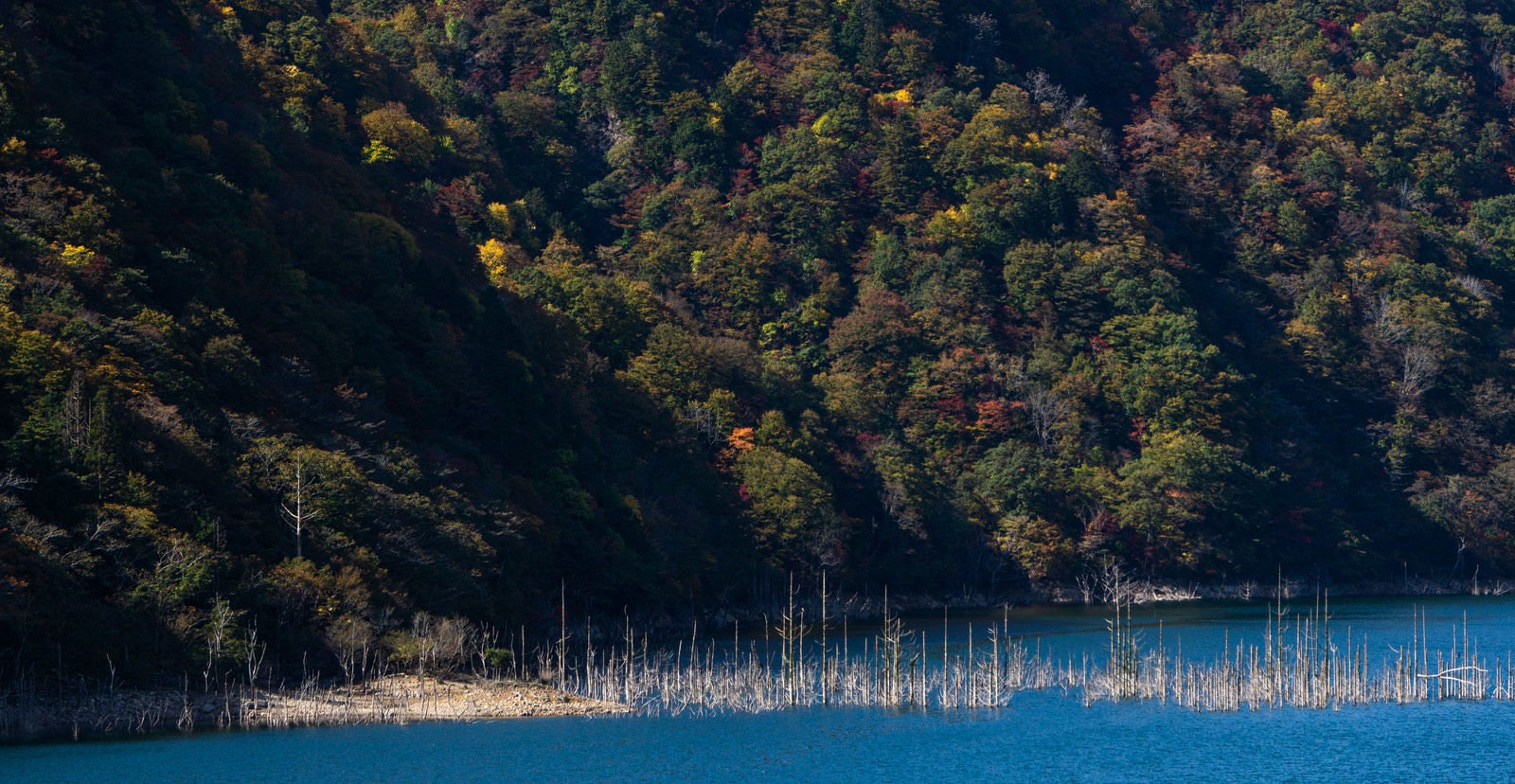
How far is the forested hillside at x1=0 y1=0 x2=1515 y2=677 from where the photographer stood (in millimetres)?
56000

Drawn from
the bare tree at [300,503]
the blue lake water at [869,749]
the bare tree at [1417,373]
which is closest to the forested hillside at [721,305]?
the bare tree at [300,503]

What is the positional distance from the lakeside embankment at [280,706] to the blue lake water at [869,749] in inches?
46.0

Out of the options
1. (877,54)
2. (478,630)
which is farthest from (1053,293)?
(478,630)

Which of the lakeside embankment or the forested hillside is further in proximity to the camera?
the forested hillside

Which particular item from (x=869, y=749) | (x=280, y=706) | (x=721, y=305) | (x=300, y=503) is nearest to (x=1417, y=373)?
(x=721, y=305)

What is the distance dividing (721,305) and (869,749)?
71.0 metres

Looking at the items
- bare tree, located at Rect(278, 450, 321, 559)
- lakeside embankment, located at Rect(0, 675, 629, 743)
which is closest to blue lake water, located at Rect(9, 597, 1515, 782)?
lakeside embankment, located at Rect(0, 675, 629, 743)

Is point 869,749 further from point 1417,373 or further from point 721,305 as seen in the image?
point 1417,373

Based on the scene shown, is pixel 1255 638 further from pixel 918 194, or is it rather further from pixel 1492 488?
pixel 918 194

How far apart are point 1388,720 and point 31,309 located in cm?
4590

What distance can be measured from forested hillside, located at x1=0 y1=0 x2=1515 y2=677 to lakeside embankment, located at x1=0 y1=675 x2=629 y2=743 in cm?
134

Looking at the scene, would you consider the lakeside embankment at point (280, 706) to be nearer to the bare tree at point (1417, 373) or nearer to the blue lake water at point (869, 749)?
the blue lake water at point (869, 749)

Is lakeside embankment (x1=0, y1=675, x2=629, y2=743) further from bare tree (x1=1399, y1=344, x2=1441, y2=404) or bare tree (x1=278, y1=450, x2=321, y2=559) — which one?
bare tree (x1=1399, y1=344, x2=1441, y2=404)

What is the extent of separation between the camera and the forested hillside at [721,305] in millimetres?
56000
